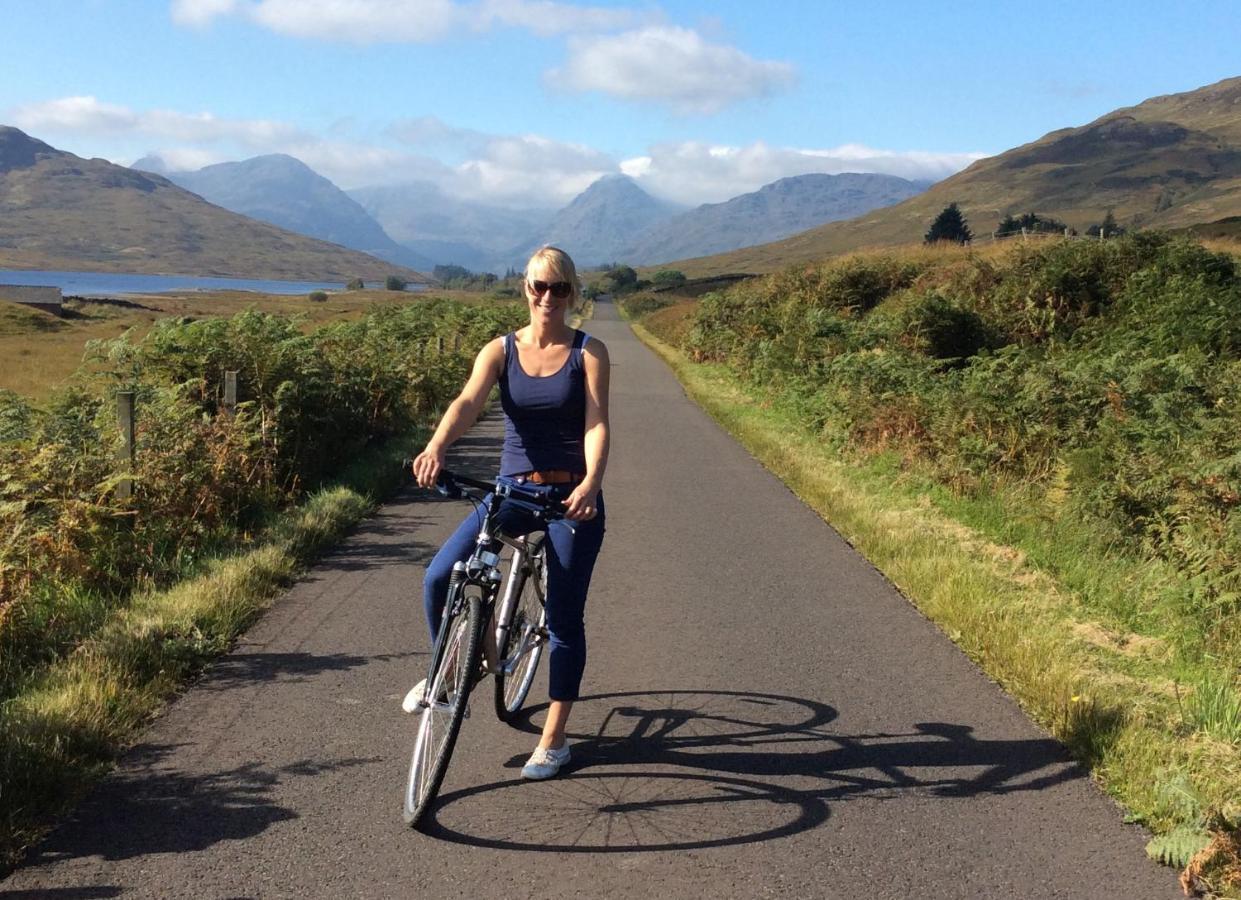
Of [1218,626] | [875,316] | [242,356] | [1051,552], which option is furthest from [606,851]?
[875,316]

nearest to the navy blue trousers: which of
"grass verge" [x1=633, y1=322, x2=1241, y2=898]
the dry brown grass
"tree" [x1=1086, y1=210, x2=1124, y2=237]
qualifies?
"grass verge" [x1=633, y1=322, x2=1241, y2=898]

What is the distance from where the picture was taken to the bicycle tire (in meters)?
4.57

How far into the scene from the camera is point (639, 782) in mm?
4363

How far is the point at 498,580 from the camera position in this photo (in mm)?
4051

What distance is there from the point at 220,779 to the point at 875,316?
19309mm

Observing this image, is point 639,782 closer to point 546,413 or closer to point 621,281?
point 546,413

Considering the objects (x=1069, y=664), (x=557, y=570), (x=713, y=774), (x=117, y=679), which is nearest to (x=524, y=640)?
(x=557, y=570)

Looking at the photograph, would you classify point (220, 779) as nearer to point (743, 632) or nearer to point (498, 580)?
Answer: point (498, 580)

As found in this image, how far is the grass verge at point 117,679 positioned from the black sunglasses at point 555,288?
2470 millimetres

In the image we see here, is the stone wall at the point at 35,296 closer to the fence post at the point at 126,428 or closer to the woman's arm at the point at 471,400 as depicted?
the fence post at the point at 126,428

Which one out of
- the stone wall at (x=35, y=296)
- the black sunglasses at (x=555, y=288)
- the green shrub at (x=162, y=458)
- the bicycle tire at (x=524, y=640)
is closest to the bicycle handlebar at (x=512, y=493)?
the bicycle tire at (x=524, y=640)

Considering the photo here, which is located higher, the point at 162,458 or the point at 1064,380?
the point at 1064,380

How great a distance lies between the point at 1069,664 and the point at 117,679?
15.7 ft

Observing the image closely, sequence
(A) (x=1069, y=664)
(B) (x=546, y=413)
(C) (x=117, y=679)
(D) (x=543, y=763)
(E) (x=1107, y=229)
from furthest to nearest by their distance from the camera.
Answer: (E) (x=1107, y=229)
(A) (x=1069, y=664)
(C) (x=117, y=679)
(D) (x=543, y=763)
(B) (x=546, y=413)
